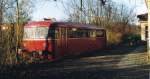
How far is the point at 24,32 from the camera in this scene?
28.2m

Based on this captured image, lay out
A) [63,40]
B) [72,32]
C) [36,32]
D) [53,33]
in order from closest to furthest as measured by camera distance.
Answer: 1. [53,33]
2. [63,40]
3. [36,32]
4. [72,32]

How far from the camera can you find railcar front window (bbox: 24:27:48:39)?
28.1m

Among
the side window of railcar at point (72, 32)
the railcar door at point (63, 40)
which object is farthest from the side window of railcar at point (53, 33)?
the side window of railcar at point (72, 32)

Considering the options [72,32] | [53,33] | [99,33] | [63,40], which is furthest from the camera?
[99,33]

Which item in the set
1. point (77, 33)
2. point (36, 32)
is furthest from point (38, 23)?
point (77, 33)

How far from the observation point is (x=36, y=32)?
93.7 ft

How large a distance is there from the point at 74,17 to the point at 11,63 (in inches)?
1029

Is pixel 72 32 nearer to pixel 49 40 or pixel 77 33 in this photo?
pixel 77 33

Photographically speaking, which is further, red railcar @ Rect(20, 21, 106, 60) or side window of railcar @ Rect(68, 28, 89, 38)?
side window of railcar @ Rect(68, 28, 89, 38)

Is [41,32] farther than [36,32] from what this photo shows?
No

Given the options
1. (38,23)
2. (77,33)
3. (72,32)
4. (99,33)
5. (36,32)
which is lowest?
(99,33)

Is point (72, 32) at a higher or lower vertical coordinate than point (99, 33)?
higher

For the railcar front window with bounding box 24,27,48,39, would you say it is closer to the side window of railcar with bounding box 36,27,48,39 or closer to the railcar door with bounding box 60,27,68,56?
the side window of railcar with bounding box 36,27,48,39

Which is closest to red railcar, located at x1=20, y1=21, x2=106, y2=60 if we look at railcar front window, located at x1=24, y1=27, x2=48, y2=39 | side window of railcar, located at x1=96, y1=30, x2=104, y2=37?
railcar front window, located at x1=24, y1=27, x2=48, y2=39
